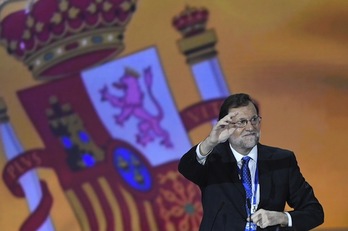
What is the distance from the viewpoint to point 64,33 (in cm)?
402

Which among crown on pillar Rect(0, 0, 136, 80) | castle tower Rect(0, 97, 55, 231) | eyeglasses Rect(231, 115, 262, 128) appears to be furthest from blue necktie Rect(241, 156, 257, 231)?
castle tower Rect(0, 97, 55, 231)

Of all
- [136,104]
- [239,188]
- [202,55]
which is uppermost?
[202,55]

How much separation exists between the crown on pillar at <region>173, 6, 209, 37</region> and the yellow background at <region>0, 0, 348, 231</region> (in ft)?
0.09

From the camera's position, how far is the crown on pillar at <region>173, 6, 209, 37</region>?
3.95m

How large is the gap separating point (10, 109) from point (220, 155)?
2.34 m

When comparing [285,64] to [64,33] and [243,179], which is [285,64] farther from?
[243,179]

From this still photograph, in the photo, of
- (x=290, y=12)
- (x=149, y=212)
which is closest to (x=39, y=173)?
(x=149, y=212)

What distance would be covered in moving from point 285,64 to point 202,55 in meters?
0.47

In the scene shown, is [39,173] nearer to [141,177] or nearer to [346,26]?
[141,177]

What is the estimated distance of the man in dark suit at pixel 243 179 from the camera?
1.83 m

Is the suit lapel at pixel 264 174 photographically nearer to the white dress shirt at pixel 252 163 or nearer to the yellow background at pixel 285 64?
the white dress shirt at pixel 252 163

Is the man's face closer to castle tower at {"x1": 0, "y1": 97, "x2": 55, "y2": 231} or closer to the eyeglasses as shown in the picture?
the eyeglasses

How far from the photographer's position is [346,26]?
397cm

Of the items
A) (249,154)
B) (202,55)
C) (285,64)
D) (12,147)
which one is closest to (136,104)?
(202,55)
